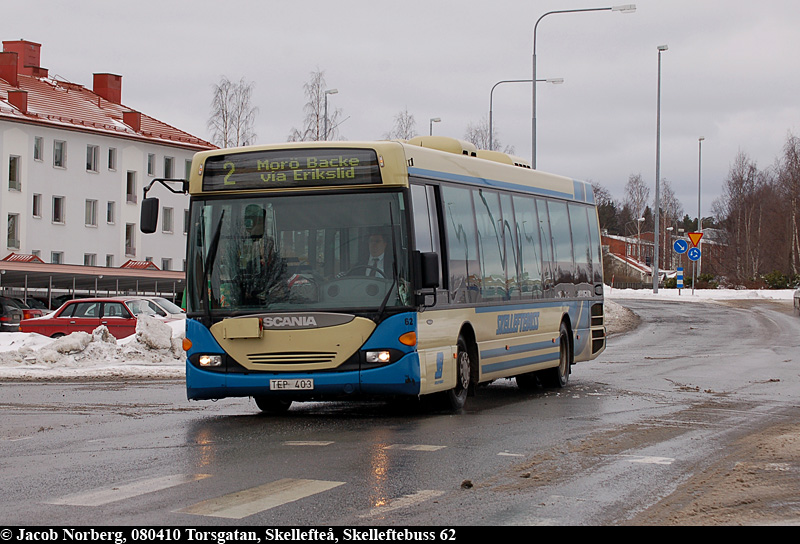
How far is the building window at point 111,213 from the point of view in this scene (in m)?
71.1

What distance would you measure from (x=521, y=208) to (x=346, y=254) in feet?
15.3

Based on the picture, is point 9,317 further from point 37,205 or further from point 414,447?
point 414,447

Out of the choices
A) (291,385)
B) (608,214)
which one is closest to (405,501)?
(291,385)

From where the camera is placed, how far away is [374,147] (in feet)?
43.8

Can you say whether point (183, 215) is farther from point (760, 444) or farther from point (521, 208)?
point (760, 444)

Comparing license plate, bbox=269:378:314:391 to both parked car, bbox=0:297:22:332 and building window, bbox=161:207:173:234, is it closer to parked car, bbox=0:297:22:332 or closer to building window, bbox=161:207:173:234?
parked car, bbox=0:297:22:332

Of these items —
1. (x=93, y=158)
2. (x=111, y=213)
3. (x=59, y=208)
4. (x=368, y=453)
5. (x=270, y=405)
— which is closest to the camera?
(x=368, y=453)

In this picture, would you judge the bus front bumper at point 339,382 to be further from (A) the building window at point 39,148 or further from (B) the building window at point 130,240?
(B) the building window at point 130,240

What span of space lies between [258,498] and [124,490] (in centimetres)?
103

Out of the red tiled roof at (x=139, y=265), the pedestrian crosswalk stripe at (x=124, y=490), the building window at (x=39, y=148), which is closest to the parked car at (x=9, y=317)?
the red tiled roof at (x=139, y=265)

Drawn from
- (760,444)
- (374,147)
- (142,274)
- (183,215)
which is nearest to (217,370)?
(374,147)

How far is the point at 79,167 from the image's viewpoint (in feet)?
226

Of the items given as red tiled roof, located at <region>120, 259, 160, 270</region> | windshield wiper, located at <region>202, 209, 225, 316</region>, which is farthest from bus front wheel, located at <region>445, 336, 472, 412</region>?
red tiled roof, located at <region>120, 259, 160, 270</region>

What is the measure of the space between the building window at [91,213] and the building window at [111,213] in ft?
3.23
